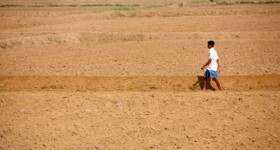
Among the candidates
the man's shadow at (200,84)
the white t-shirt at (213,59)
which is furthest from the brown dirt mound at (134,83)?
the white t-shirt at (213,59)

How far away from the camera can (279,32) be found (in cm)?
1972

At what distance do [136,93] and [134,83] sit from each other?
1.66m

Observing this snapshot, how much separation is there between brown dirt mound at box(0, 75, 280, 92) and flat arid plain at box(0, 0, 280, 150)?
0.11 ft

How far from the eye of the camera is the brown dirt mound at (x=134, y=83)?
34.7ft

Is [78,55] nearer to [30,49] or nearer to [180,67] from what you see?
[30,49]

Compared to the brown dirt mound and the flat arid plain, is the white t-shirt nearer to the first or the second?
the flat arid plain

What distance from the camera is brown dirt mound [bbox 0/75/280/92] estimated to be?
34.7 feet

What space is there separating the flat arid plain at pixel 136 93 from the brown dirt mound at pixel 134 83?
34 mm

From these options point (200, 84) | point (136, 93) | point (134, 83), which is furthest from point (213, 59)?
point (134, 83)

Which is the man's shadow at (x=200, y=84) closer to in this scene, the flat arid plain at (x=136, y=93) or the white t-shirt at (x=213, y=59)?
the flat arid plain at (x=136, y=93)

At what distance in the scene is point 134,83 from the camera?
36.1 ft

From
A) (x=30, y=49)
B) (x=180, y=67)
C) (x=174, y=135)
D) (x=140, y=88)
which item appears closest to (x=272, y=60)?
(x=180, y=67)

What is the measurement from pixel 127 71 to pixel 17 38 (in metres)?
10.1

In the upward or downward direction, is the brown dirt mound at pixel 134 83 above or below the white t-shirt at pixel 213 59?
below
